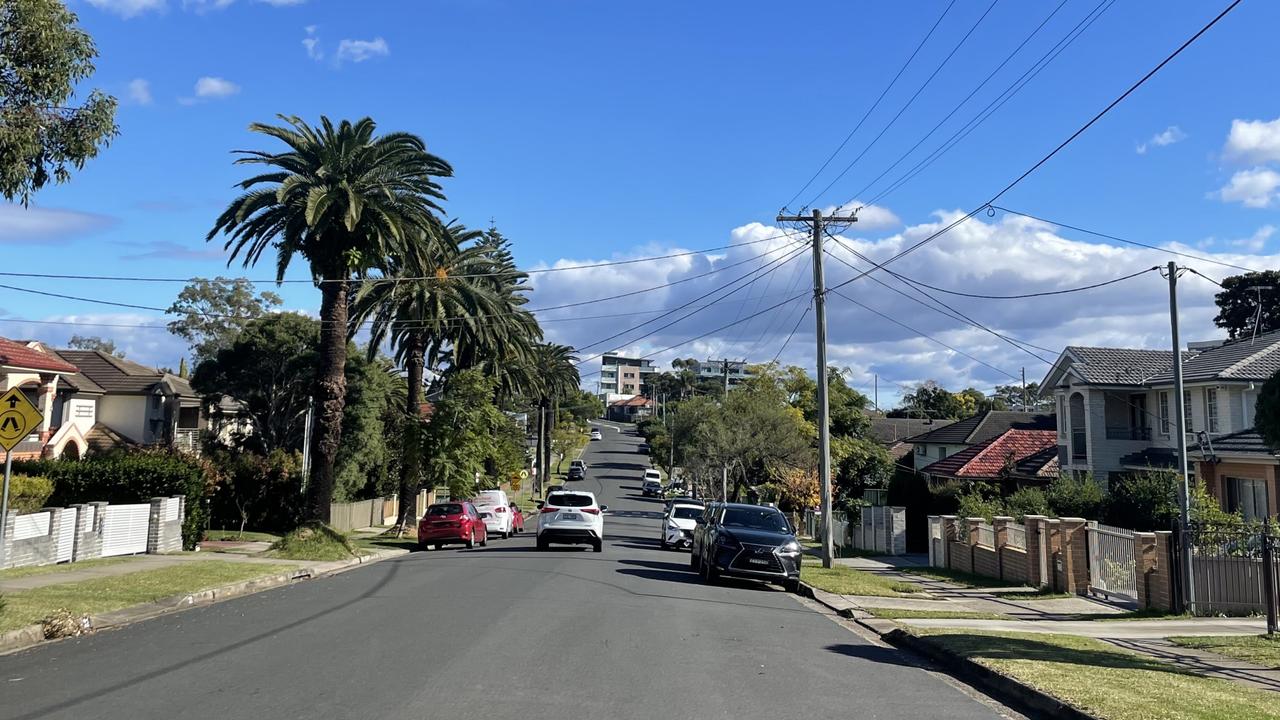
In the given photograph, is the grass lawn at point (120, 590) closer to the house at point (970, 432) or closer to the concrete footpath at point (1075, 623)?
the concrete footpath at point (1075, 623)

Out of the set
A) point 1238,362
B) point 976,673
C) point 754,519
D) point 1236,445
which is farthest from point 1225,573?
point 1238,362

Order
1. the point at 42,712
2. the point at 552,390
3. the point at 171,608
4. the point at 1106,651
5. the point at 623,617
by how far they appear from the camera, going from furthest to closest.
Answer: the point at 552,390 < the point at 171,608 < the point at 623,617 < the point at 1106,651 < the point at 42,712

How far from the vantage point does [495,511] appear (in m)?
37.3

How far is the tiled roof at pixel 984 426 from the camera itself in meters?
52.8

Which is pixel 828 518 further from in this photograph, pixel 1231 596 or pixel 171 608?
pixel 171 608

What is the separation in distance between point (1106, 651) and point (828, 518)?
14.0 m

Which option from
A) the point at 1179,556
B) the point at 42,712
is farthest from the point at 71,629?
the point at 1179,556

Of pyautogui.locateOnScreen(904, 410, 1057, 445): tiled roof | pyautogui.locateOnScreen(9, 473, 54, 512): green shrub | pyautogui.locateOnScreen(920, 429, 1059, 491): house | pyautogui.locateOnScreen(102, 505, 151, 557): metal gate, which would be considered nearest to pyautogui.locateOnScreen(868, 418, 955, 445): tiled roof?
pyautogui.locateOnScreen(904, 410, 1057, 445): tiled roof

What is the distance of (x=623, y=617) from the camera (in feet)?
46.3

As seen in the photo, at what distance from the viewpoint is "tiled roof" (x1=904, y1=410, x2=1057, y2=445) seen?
5284cm

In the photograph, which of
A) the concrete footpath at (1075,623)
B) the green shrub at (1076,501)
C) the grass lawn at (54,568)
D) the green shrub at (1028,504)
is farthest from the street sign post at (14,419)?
the green shrub at (1076,501)

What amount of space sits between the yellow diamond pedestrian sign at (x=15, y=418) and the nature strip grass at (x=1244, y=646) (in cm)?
1677

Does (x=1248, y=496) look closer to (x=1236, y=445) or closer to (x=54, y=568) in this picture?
(x=1236, y=445)

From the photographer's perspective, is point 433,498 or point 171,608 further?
point 433,498
